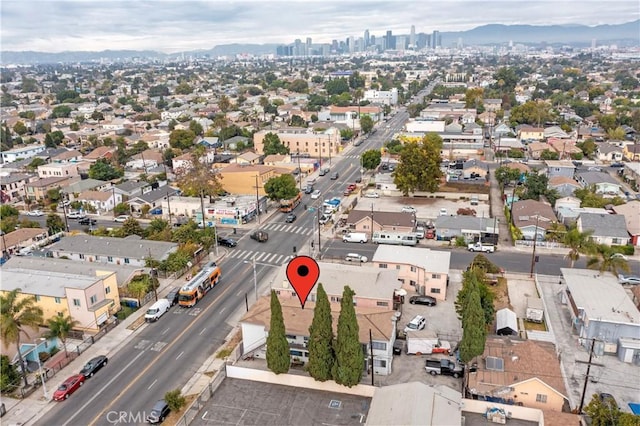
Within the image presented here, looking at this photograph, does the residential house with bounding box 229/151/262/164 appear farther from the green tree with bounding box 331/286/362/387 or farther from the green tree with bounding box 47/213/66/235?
the green tree with bounding box 331/286/362/387

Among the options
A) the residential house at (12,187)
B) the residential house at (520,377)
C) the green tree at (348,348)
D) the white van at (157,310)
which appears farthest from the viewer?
the residential house at (12,187)

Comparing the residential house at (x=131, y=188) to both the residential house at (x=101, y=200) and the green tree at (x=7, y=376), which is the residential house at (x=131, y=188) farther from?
the green tree at (x=7, y=376)

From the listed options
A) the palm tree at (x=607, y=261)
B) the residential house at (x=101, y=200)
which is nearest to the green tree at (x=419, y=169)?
the palm tree at (x=607, y=261)

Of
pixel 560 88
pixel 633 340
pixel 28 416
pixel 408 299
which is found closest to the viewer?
pixel 28 416

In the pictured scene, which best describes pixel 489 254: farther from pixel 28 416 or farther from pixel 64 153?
pixel 64 153

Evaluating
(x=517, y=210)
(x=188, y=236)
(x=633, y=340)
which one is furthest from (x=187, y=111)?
(x=633, y=340)
